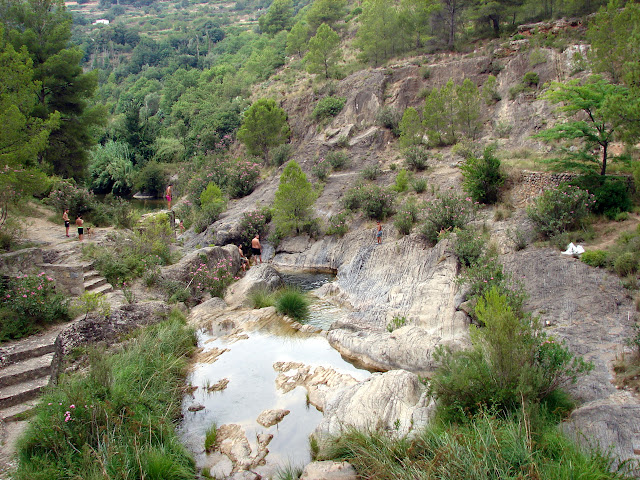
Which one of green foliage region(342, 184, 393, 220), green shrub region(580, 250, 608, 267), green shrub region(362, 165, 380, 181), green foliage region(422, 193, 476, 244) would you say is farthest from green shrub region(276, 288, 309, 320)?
green shrub region(362, 165, 380, 181)

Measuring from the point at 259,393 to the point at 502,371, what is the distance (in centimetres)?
481

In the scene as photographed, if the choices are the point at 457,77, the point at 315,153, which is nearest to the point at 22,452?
the point at 315,153

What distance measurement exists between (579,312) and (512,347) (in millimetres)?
4237

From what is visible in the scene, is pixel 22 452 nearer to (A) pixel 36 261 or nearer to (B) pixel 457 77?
(A) pixel 36 261

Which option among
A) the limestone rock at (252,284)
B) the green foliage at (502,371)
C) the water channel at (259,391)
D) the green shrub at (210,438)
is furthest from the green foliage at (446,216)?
the green shrub at (210,438)

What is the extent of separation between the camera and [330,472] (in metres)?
6.11

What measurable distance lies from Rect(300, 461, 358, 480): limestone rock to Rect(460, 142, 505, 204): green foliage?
41.9ft

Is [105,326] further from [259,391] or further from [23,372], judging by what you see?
[259,391]

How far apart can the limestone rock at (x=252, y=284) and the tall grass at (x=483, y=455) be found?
8.77 meters

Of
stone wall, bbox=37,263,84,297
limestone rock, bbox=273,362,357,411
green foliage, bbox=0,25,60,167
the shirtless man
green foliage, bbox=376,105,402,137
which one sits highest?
green foliage, bbox=0,25,60,167

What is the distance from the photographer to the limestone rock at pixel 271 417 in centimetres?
813

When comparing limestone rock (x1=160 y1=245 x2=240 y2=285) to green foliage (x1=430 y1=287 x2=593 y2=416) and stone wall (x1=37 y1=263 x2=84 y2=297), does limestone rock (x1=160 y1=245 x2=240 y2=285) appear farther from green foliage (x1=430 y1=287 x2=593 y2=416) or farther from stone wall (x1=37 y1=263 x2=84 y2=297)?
green foliage (x1=430 y1=287 x2=593 y2=416)

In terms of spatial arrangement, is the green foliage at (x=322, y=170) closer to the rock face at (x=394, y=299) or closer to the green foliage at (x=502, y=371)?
the rock face at (x=394, y=299)

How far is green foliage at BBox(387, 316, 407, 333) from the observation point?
11.6 meters
